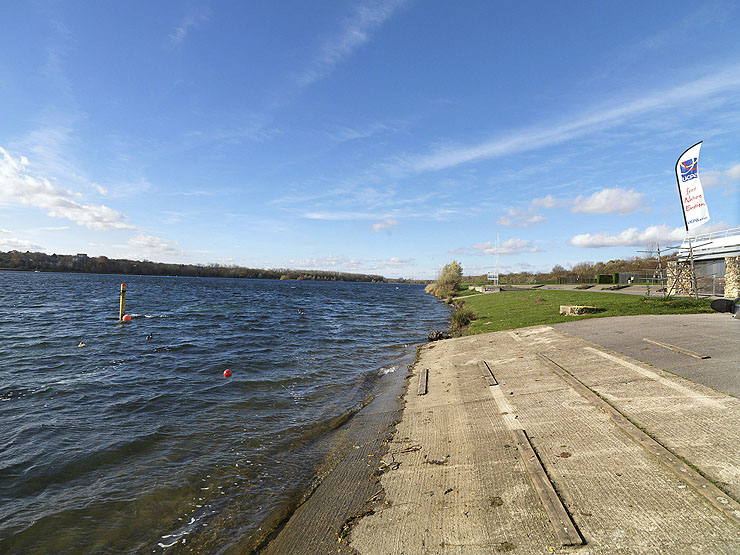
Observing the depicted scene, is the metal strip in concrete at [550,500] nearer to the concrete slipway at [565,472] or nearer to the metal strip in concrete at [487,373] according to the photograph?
the concrete slipway at [565,472]

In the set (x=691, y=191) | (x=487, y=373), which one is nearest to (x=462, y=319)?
(x=487, y=373)

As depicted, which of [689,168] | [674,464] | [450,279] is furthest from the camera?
[450,279]

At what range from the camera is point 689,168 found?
2095 cm

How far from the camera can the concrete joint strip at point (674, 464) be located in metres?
3.74

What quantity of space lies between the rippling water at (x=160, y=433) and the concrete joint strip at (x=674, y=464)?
216 inches

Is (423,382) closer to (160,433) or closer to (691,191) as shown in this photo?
(160,433)

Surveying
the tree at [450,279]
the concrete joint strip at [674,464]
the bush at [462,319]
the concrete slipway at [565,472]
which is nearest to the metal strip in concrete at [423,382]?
the concrete slipway at [565,472]

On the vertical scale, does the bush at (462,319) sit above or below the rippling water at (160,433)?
above

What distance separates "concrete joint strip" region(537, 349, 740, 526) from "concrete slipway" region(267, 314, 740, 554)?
16 millimetres

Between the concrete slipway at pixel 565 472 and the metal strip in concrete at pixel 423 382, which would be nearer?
the concrete slipway at pixel 565 472

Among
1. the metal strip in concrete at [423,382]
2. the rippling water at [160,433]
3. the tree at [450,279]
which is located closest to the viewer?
the rippling water at [160,433]

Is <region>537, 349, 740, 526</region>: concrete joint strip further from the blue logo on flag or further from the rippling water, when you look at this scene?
the blue logo on flag

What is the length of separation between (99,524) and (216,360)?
37.0 ft

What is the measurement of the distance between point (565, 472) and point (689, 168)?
24.4 metres
